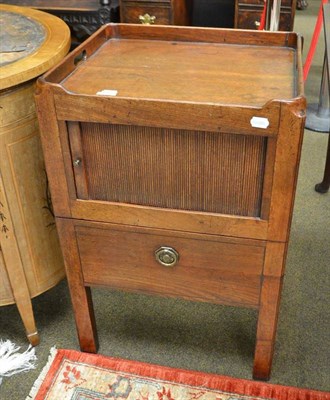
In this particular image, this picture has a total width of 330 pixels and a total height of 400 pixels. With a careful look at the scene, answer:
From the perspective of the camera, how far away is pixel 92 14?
1744 millimetres

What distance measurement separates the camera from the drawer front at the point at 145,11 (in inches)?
72.1

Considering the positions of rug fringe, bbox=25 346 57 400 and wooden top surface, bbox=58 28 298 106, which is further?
rug fringe, bbox=25 346 57 400

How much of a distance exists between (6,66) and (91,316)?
1.96ft

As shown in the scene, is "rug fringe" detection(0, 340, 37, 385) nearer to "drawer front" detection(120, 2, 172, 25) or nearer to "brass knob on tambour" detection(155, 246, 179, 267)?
"brass knob on tambour" detection(155, 246, 179, 267)

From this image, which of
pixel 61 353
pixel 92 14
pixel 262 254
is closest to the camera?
pixel 262 254

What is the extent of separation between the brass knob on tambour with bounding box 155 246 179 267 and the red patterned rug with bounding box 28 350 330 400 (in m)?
0.33

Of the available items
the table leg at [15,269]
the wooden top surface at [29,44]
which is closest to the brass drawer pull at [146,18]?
the wooden top surface at [29,44]

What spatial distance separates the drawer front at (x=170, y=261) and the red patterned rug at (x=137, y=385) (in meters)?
0.24

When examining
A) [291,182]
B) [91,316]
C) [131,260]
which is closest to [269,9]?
[291,182]

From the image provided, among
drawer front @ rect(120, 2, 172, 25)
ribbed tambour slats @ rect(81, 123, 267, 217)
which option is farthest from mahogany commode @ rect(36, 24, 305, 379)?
drawer front @ rect(120, 2, 172, 25)

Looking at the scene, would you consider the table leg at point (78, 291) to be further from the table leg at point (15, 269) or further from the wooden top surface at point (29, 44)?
the wooden top surface at point (29, 44)

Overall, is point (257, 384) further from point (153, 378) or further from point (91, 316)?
point (91, 316)

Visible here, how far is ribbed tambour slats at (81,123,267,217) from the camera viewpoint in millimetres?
941

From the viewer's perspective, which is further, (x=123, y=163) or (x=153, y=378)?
(x=153, y=378)
